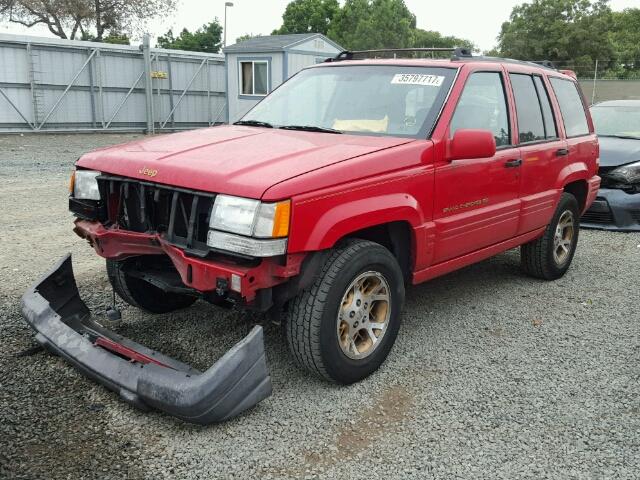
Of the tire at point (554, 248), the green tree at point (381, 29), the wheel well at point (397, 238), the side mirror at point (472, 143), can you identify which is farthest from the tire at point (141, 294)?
the green tree at point (381, 29)

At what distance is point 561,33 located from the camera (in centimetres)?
4369

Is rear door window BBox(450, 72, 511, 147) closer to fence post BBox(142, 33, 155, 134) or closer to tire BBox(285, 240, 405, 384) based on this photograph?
tire BBox(285, 240, 405, 384)

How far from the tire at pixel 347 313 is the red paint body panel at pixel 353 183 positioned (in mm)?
180

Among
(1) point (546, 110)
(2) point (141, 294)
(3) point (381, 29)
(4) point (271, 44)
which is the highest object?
(3) point (381, 29)

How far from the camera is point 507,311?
502cm

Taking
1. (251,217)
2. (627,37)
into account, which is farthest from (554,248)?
(627,37)

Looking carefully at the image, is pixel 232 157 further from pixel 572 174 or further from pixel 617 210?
pixel 617 210

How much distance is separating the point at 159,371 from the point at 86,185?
1.37 m

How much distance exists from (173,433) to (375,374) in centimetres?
130

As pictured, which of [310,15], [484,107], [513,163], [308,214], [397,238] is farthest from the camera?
[310,15]

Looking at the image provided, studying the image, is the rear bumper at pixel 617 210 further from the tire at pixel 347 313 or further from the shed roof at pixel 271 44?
the shed roof at pixel 271 44

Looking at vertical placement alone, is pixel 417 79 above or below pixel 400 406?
above

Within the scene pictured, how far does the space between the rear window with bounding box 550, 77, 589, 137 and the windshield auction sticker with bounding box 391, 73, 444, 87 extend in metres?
1.81

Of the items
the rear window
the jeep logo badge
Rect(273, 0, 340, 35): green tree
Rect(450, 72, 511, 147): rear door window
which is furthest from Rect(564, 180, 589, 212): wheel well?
Rect(273, 0, 340, 35): green tree
